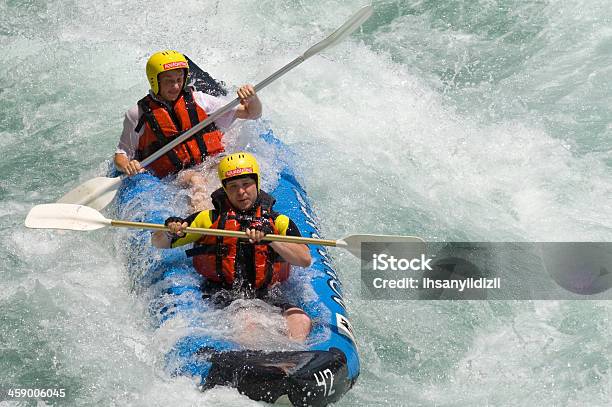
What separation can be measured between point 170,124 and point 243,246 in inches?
60.4

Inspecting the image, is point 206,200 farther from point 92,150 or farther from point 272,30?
point 272,30

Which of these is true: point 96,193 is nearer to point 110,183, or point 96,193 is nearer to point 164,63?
point 110,183

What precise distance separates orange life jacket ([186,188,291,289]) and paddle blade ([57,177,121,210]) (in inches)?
50.6

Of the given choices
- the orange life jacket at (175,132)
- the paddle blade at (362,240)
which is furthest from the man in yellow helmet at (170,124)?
the paddle blade at (362,240)

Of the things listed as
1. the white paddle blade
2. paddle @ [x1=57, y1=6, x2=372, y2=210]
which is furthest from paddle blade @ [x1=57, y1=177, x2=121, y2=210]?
the white paddle blade

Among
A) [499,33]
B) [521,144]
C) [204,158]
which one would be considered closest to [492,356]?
Result: [204,158]

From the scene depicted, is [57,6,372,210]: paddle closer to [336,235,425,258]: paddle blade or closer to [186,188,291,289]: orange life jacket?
[186,188,291,289]: orange life jacket

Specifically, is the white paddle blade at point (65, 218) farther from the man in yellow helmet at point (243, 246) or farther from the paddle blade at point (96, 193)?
the paddle blade at point (96, 193)

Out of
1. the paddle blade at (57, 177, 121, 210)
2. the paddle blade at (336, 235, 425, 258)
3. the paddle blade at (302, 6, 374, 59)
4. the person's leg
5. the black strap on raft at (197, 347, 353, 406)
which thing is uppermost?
the paddle blade at (302, 6, 374, 59)

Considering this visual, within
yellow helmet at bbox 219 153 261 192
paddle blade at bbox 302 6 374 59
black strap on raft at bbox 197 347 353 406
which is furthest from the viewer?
paddle blade at bbox 302 6 374 59

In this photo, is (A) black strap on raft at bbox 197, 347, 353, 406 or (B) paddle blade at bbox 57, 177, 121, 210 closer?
(A) black strap on raft at bbox 197, 347, 353, 406

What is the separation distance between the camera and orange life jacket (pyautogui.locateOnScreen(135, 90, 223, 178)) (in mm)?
6184

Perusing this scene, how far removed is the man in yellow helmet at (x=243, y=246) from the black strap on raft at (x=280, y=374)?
0.86 feet

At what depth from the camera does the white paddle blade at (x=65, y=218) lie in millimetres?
5359
